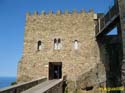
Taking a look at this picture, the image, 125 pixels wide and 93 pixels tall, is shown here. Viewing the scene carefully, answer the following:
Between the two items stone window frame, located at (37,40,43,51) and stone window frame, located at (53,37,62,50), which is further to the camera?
stone window frame, located at (37,40,43,51)

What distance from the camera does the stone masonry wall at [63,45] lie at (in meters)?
17.2

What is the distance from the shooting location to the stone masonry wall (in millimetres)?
17219

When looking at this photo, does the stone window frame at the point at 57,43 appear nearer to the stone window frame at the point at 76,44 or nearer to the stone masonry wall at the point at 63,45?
the stone masonry wall at the point at 63,45

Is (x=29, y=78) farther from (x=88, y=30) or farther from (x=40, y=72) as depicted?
(x=88, y=30)

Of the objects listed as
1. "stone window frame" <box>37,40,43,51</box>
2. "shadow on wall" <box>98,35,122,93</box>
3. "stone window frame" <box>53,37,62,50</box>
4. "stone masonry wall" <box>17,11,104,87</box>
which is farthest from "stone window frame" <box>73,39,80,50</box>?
"stone window frame" <box>37,40,43,51</box>

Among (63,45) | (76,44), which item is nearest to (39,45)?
(63,45)

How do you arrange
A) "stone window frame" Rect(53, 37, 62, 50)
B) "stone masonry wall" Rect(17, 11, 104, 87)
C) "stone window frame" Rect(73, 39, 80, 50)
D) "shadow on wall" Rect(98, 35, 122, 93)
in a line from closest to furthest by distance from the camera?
"shadow on wall" Rect(98, 35, 122, 93) < "stone masonry wall" Rect(17, 11, 104, 87) < "stone window frame" Rect(73, 39, 80, 50) < "stone window frame" Rect(53, 37, 62, 50)

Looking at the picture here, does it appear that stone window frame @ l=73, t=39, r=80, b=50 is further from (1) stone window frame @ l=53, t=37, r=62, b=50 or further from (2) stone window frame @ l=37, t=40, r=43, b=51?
(2) stone window frame @ l=37, t=40, r=43, b=51

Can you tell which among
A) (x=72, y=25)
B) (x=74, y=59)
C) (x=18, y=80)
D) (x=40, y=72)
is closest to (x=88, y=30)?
(x=72, y=25)

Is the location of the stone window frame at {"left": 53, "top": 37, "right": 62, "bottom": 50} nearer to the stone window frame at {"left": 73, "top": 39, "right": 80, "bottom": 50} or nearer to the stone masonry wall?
the stone masonry wall

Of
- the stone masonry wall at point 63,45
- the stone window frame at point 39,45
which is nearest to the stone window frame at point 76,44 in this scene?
the stone masonry wall at point 63,45

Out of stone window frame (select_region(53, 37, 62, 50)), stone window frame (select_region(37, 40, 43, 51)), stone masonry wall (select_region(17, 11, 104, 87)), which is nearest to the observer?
stone masonry wall (select_region(17, 11, 104, 87))

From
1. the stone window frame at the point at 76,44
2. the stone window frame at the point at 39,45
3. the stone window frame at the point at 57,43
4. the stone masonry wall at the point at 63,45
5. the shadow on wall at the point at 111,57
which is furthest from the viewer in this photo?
the stone window frame at the point at 39,45

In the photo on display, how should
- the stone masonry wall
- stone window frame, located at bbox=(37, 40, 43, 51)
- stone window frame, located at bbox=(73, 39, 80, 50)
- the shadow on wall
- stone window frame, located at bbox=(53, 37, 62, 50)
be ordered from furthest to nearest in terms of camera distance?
stone window frame, located at bbox=(37, 40, 43, 51) → stone window frame, located at bbox=(53, 37, 62, 50) → stone window frame, located at bbox=(73, 39, 80, 50) → the stone masonry wall → the shadow on wall
